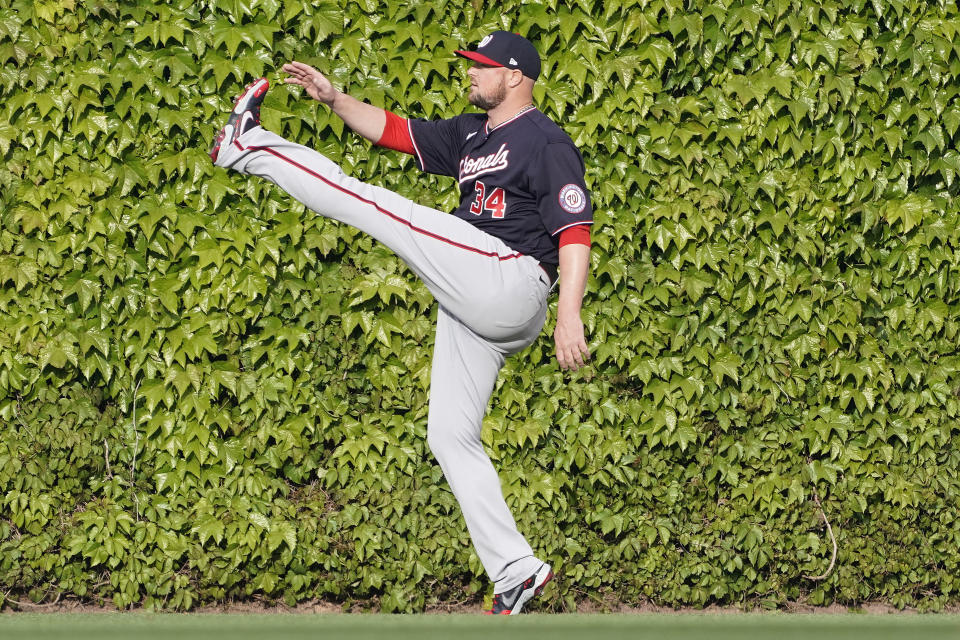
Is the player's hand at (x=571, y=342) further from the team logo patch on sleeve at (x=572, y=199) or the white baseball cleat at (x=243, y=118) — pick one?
the white baseball cleat at (x=243, y=118)

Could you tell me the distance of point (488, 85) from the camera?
12.0ft

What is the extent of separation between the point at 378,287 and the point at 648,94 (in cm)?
165

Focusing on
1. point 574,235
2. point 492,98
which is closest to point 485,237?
point 574,235

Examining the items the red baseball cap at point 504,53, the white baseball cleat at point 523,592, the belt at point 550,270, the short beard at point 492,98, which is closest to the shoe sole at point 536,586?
the white baseball cleat at point 523,592

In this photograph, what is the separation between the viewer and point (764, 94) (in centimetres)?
492

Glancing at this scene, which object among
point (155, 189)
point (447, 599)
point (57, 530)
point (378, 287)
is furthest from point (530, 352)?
point (57, 530)

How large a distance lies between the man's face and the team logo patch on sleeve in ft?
1.66

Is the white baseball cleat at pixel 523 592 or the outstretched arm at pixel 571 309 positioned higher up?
the outstretched arm at pixel 571 309

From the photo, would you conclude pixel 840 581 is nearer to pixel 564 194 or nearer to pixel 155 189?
pixel 564 194

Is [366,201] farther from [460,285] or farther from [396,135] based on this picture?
[396,135]

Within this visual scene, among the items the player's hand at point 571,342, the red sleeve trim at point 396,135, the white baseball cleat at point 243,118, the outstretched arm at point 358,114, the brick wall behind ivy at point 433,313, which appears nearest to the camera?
the player's hand at point 571,342

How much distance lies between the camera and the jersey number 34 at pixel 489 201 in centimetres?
361

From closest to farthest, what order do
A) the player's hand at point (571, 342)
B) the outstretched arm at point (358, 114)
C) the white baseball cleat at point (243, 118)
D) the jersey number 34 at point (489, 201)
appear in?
1. the player's hand at point (571, 342)
2. the white baseball cleat at point (243, 118)
3. the jersey number 34 at point (489, 201)
4. the outstretched arm at point (358, 114)

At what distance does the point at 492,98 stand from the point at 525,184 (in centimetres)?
37
